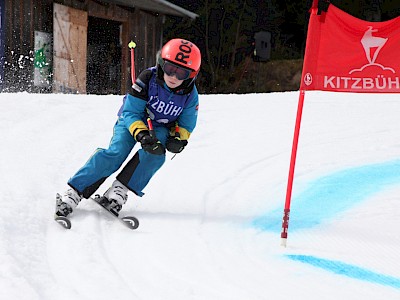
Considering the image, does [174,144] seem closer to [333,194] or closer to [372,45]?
[372,45]

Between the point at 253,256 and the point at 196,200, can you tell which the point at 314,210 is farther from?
the point at 253,256

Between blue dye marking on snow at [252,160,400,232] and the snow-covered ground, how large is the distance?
0.06ft

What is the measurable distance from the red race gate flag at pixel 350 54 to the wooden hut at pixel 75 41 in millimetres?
10109

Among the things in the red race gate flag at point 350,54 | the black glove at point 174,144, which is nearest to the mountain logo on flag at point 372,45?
the red race gate flag at point 350,54

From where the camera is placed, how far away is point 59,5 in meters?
14.3

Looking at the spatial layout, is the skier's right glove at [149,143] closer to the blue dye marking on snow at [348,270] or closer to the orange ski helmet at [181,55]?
the orange ski helmet at [181,55]

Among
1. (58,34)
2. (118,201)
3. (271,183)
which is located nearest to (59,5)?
(58,34)

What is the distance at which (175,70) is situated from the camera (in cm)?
446

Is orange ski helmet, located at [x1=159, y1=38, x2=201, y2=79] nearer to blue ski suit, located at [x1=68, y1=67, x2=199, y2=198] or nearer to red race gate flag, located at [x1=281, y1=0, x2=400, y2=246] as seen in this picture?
blue ski suit, located at [x1=68, y1=67, x2=199, y2=198]

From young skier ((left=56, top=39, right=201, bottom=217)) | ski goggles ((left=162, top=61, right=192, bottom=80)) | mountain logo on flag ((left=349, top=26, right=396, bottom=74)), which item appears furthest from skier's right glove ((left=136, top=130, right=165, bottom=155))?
mountain logo on flag ((left=349, top=26, right=396, bottom=74))

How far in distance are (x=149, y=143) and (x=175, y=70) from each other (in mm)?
550

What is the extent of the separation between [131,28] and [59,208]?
42.6ft

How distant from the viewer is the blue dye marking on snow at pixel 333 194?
491 centimetres

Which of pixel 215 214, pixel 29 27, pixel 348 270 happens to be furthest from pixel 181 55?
pixel 29 27
